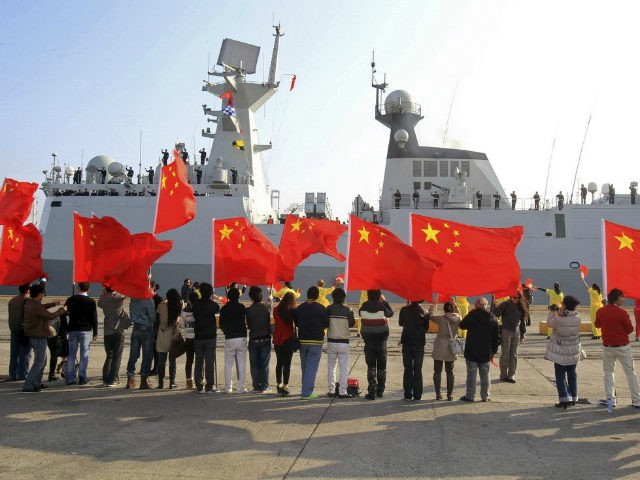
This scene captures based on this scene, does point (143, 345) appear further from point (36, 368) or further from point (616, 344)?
point (616, 344)

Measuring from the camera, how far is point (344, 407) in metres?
6.74

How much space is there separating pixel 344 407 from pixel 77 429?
107 inches

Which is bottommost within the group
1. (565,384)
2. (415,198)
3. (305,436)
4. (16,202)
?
(305,436)

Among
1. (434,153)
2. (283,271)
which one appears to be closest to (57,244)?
(434,153)

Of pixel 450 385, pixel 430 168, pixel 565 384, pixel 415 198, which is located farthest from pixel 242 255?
pixel 430 168

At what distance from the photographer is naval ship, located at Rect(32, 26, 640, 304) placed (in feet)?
87.4

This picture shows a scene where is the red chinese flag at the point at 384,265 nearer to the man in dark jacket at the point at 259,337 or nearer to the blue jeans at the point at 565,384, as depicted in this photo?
the man in dark jacket at the point at 259,337

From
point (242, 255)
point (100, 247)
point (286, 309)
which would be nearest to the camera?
point (286, 309)

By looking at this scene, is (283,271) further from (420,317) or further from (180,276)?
(180,276)

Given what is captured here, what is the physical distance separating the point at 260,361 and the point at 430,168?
24344 millimetres

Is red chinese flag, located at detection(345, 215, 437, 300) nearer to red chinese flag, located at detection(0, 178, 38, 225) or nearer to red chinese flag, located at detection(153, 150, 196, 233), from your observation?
red chinese flag, located at detection(153, 150, 196, 233)

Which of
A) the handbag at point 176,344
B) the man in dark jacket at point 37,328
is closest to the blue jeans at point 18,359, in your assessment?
the man in dark jacket at point 37,328

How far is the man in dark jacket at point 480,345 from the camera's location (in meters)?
7.20

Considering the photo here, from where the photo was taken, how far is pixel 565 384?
678 centimetres
